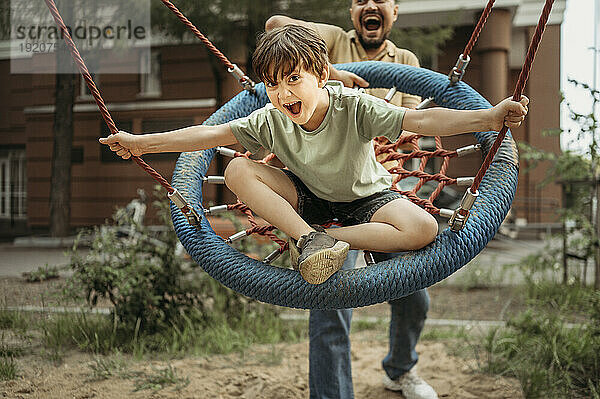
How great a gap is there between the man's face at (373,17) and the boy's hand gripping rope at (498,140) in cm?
81

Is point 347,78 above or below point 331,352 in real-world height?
above

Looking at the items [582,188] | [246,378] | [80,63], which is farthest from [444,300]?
[80,63]

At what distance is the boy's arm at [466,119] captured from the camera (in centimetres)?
105

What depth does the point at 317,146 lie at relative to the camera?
1300mm

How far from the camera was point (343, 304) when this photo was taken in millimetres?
1203

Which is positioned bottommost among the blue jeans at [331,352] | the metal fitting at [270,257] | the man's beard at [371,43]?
the blue jeans at [331,352]

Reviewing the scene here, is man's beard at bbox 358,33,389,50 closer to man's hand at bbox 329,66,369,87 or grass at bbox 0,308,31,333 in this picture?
man's hand at bbox 329,66,369,87

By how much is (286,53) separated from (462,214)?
1.70ft

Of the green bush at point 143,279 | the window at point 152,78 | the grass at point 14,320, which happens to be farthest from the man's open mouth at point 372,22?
the window at point 152,78

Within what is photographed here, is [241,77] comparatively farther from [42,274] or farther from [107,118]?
[42,274]

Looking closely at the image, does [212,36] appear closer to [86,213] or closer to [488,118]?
[86,213]

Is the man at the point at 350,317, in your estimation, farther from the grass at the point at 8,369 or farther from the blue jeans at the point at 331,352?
the grass at the point at 8,369

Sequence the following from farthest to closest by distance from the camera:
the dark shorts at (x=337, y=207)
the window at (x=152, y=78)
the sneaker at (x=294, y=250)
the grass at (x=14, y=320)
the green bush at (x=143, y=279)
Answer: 1. the window at (x=152, y=78)
2. the green bush at (x=143, y=279)
3. the grass at (x=14, y=320)
4. the dark shorts at (x=337, y=207)
5. the sneaker at (x=294, y=250)

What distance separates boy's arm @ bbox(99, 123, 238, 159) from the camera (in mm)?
1174
